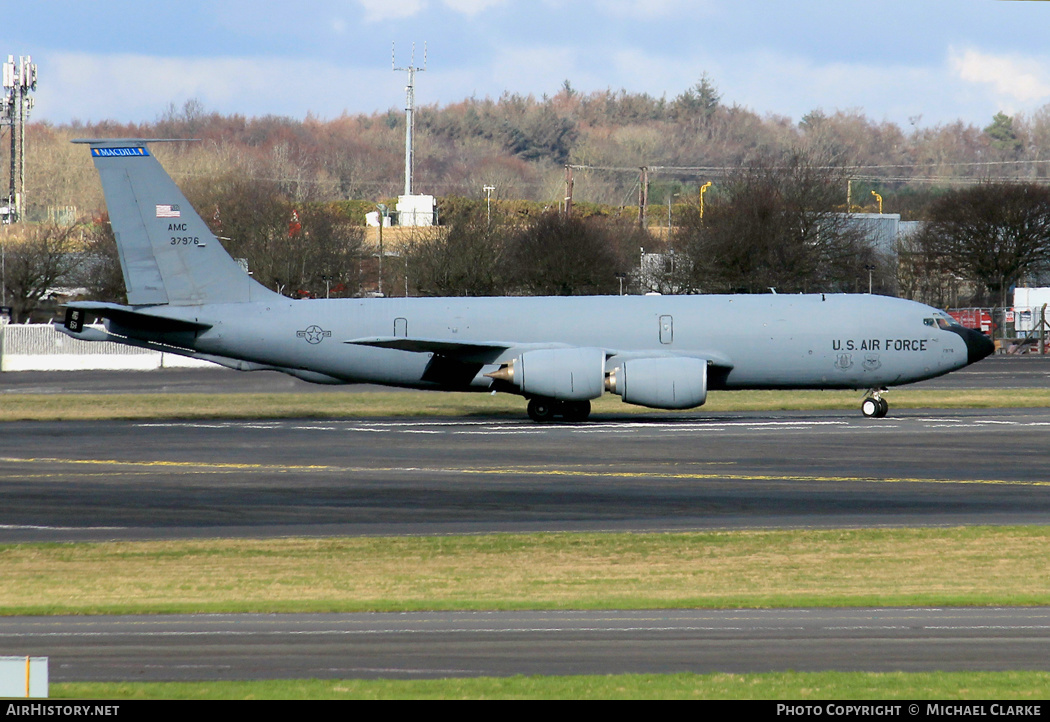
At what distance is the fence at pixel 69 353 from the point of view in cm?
7338

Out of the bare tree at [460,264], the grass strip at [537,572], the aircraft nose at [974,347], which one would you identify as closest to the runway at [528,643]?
the grass strip at [537,572]

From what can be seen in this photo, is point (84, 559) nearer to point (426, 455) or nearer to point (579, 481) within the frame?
point (579, 481)

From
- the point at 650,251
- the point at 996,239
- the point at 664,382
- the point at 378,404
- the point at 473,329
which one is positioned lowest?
the point at 378,404

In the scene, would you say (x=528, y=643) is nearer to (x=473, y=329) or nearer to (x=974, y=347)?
(x=473, y=329)

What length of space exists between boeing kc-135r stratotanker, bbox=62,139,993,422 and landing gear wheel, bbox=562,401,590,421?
5cm

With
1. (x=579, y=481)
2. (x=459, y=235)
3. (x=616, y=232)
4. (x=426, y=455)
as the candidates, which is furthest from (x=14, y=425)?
(x=616, y=232)

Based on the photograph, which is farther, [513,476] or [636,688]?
[513,476]

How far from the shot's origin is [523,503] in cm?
2281

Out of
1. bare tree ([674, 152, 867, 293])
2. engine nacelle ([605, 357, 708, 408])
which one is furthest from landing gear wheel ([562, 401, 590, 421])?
bare tree ([674, 152, 867, 293])

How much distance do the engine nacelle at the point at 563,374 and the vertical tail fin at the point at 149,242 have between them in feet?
Result: 31.4

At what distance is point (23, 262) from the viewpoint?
95.4 meters

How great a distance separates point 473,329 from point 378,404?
8.63 m

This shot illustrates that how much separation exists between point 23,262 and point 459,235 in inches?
1310

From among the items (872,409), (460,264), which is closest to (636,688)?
(872,409)
